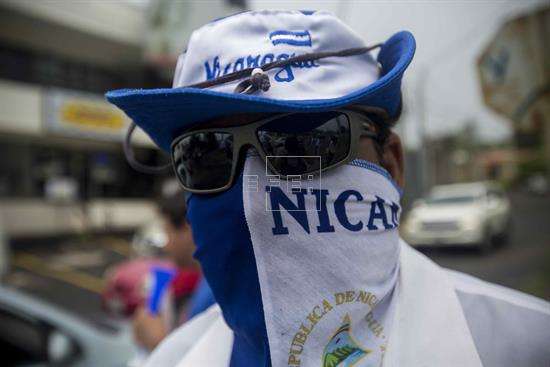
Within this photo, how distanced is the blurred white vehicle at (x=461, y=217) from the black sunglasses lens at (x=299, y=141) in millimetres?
733

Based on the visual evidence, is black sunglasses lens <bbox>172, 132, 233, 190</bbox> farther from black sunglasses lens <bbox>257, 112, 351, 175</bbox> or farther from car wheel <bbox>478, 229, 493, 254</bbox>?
car wheel <bbox>478, 229, 493, 254</bbox>

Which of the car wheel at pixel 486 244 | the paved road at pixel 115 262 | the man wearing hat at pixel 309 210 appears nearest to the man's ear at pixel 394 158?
the man wearing hat at pixel 309 210

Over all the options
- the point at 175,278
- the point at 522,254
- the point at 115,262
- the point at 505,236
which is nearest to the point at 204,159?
the point at 175,278

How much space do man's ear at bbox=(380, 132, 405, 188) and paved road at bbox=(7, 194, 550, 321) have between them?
85cm

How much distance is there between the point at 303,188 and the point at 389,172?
297mm

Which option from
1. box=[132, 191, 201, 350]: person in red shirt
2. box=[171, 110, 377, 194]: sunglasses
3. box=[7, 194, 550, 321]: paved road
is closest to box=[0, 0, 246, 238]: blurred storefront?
box=[7, 194, 550, 321]: paved road

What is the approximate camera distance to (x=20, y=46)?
1160cm

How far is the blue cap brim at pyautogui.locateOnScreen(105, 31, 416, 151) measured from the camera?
807mm

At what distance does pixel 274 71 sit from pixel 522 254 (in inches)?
67.4

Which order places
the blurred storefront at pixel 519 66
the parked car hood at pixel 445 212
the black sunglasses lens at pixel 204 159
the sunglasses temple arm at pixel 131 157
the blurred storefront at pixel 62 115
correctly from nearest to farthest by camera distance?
the black sunglasses lens at pixel 204 159
the sunglasses temple arm at pixel 131 157
the blurred storefront at pixel 519 66
the parked car hood at pixel 445 212
the blurred storefront at pixel 62 115

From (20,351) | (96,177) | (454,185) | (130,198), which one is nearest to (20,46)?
(96,177)

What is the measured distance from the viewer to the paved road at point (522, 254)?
6.05 feet

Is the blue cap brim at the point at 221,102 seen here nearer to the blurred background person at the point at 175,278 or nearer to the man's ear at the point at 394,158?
the man's ear at the point at 394,158

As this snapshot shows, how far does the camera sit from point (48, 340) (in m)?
2.63
